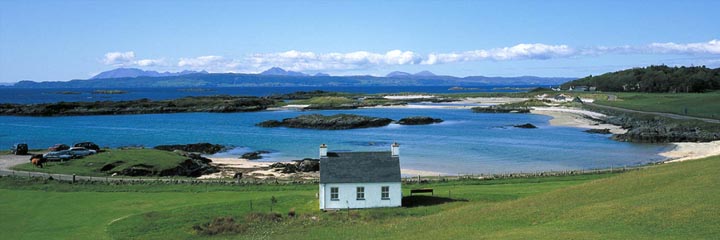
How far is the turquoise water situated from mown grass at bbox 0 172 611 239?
1660cm

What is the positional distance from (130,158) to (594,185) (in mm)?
38191

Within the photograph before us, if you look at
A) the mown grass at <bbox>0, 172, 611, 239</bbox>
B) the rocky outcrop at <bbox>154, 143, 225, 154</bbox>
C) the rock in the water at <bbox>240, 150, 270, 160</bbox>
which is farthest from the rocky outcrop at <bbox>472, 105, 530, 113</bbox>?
the mown grass at <bbox>0, 172, 611, 239</bbox>

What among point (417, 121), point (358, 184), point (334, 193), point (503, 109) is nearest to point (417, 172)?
point (358, 184)

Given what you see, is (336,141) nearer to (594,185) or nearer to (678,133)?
(678,133)

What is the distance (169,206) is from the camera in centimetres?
3528

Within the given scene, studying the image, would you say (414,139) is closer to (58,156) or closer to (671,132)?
(671,132)

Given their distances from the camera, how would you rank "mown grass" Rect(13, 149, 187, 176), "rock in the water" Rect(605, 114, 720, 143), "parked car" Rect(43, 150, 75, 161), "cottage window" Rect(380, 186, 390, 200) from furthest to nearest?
1. "rock in the water" Rect(605, 114, 720, 143)
2. "parked car" Rect(43, 150, 75, 161)
3. "mown grass" Rect(13, 149, 187, 176)
4. "cottage window" Rect(380, 186, 390, 200)

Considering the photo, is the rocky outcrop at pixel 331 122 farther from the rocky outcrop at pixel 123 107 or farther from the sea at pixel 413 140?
the rocky outcrop at pixel 123 107

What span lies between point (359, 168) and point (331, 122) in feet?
228

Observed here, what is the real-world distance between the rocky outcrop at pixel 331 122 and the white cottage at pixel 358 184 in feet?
218

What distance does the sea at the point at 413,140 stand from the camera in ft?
200

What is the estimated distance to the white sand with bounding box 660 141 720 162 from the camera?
60.4m

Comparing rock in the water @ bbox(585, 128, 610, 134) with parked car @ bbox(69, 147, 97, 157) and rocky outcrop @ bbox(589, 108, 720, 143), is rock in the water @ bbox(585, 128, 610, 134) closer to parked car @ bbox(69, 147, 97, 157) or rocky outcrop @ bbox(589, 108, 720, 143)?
rocky outcrop @ bbox(589, 108, 720, 143)

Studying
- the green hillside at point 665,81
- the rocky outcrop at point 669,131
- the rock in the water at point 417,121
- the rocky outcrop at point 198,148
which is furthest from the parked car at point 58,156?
the green hillside at point 665,81
